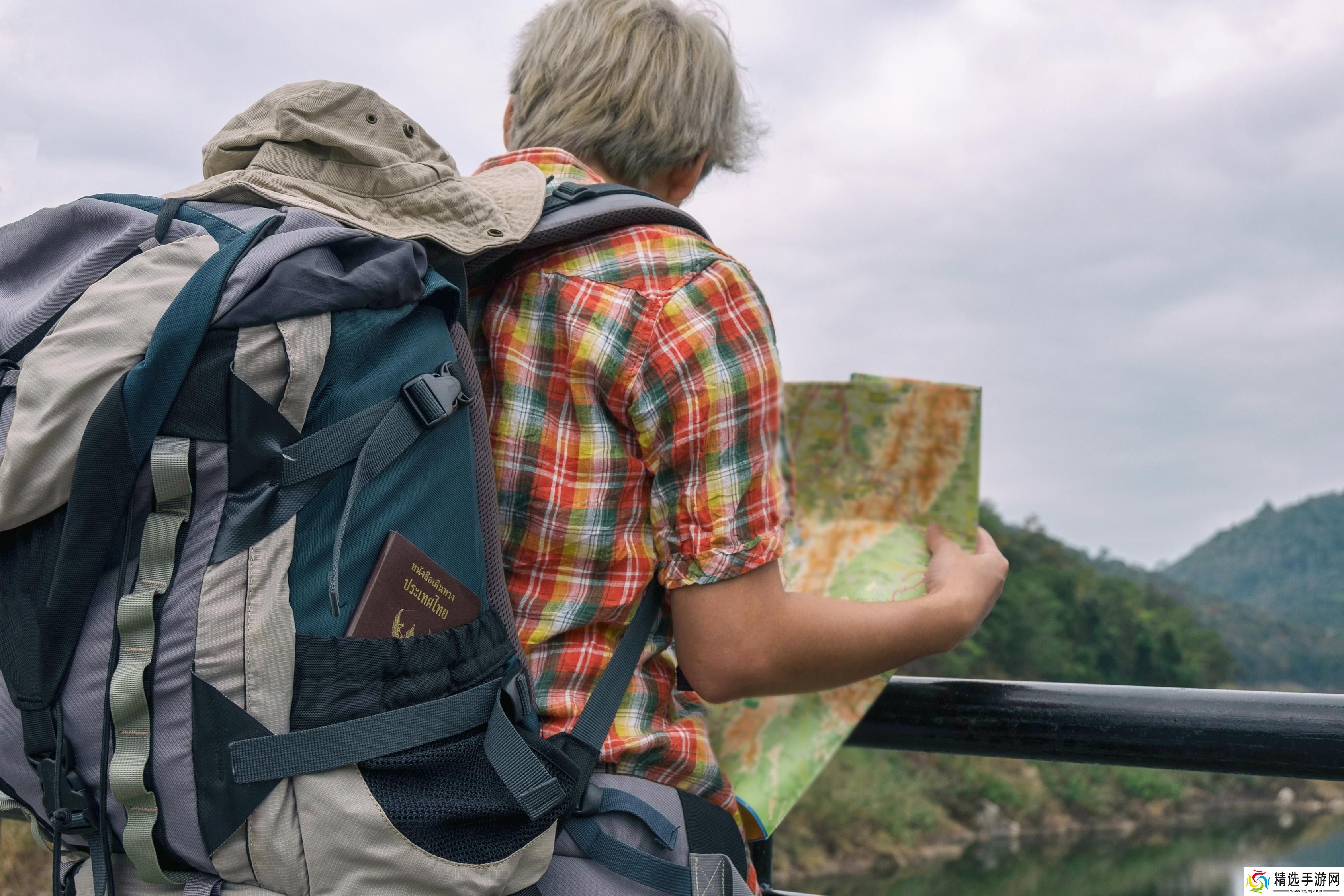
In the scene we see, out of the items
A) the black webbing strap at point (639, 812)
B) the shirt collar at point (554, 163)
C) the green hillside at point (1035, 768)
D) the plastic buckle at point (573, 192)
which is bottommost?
the green hillside at point (1035, 768)

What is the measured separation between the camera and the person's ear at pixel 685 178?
1.54 meters

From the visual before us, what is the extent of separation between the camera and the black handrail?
140cm

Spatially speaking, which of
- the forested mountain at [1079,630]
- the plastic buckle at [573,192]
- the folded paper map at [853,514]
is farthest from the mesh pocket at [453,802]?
the forested mountain at [1079,630]

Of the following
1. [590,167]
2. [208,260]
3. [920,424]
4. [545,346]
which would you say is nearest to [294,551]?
[208,260]

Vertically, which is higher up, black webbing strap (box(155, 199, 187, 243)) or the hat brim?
the hat brim

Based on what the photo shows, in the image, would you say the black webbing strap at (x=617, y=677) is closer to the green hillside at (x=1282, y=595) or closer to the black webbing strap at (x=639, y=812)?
the black webbing strap at (x=639, y=812)

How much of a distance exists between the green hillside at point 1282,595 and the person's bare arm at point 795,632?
44.9m

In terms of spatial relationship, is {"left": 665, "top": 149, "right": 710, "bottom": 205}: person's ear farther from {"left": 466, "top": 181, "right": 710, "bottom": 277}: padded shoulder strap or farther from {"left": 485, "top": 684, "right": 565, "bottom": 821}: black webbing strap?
{"left": 485, "top": 684, "right": 565, "bottom": 821}: black webbing strap

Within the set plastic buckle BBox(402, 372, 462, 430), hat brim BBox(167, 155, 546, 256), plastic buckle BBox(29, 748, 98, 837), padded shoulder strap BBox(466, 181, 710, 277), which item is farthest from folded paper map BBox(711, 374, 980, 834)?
plastic buckle BBox(29, 748, 98, 837)

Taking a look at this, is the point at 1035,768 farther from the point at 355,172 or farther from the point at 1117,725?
the point at 355,172

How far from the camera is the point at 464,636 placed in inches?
42.8

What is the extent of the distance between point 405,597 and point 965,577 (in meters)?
0.83

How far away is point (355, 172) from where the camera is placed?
1229 millimetres

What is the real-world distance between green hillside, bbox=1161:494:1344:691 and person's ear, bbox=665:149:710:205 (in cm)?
4507
